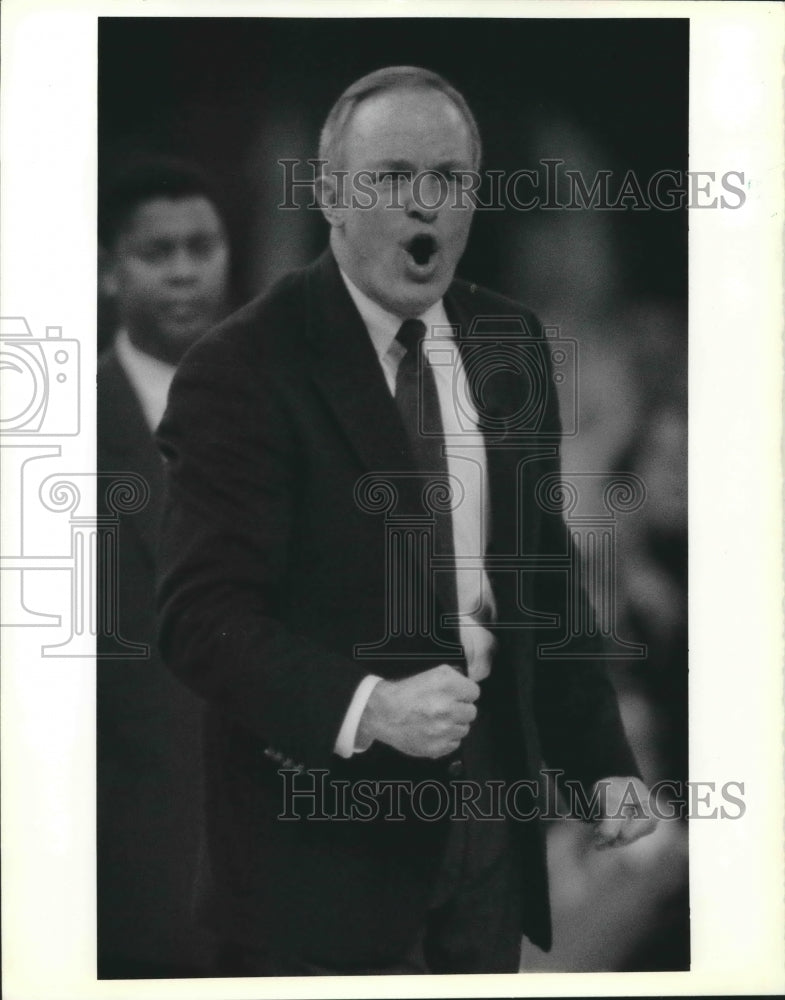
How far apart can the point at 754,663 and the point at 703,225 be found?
1019 millimetres

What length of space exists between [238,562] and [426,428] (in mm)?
511

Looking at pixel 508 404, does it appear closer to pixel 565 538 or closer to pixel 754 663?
pixel 565 538

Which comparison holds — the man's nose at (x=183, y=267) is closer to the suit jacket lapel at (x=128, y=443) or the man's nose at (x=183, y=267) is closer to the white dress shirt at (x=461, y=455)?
the suit jacket lapel at (x=128, y=443)

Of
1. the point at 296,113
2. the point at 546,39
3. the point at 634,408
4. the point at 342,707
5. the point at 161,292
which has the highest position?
the point at 546,39

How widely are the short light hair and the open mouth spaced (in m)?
0.25

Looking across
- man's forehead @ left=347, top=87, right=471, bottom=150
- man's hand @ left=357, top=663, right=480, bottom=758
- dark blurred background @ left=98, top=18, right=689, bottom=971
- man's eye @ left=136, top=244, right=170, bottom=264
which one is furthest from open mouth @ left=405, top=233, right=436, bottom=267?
man's hand @ left=357, top=663, right=480, bottom=758

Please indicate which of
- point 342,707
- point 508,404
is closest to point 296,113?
point 508,404

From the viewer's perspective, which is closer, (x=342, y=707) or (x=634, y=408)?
(x=342, y=707)

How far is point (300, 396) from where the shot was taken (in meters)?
2.68

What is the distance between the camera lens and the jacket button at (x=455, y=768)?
2729mm

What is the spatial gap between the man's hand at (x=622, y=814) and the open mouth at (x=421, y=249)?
1251mm

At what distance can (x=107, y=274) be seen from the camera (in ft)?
8.98

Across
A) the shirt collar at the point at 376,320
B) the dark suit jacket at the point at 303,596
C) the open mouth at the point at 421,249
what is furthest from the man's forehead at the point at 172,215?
the open mouth at the point at 421,249

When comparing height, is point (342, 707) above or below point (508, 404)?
below
